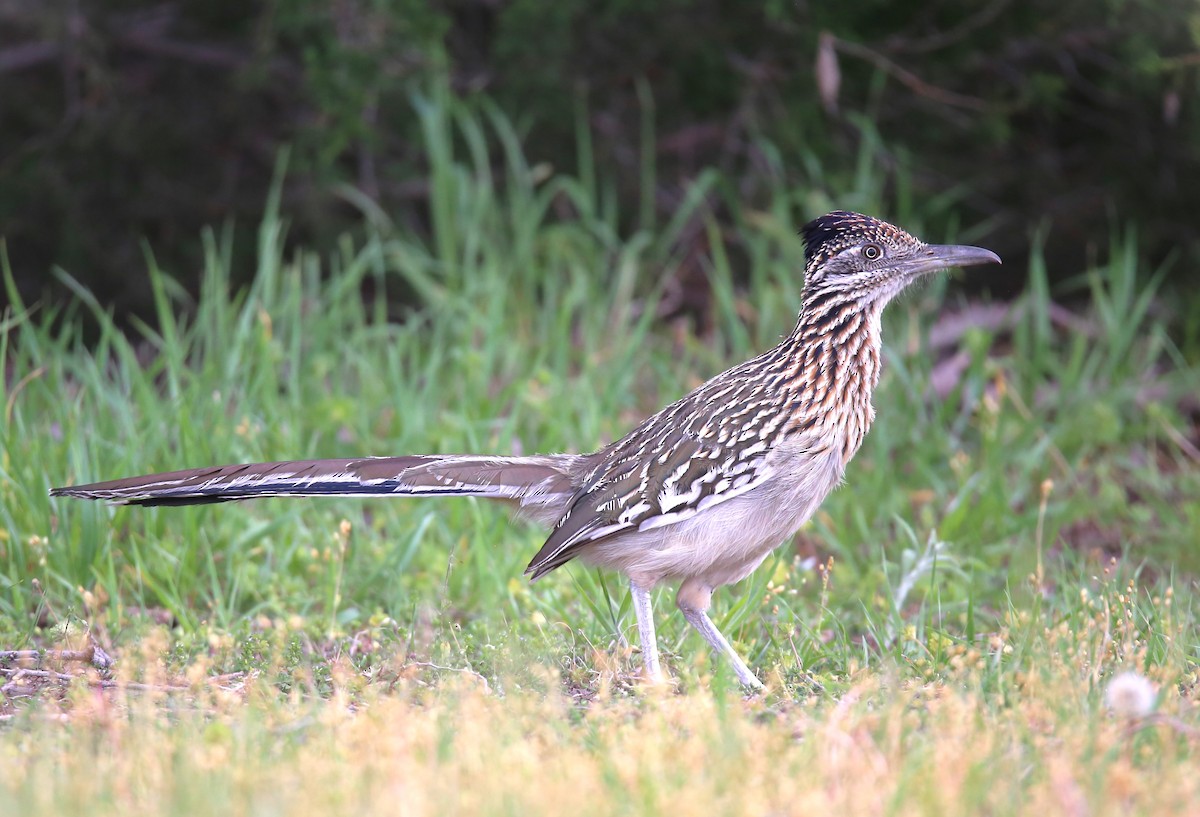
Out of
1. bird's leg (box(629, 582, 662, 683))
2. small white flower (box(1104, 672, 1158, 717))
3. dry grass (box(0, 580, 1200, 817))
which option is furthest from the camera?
bird's leg (box(629, 582, 662, 683))

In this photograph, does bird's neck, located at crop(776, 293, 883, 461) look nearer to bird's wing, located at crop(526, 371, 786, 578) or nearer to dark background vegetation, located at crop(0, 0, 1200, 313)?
bird's wing, located at crop(526, 371, 786, 578)

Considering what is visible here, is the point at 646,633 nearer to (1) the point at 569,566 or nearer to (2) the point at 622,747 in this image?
(1) the point at 569,566

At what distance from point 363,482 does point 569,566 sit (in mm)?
1146

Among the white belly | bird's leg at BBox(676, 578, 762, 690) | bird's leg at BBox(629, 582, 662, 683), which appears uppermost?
the white belly

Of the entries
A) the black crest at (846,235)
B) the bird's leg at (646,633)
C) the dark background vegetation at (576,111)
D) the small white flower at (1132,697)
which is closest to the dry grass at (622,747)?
the small white flower at (1132,697)

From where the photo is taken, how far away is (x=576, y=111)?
9.45 m

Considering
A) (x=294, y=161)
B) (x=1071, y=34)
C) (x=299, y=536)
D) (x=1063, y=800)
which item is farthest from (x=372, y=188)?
(x=1063, y=800)

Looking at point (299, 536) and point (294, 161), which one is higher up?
point (294, 161)

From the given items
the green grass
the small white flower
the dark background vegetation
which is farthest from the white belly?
the dark background vegetation

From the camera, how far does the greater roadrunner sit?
16.9 feet

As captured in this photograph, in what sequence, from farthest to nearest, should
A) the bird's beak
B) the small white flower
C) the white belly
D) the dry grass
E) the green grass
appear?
1. the bird's beak
2. the white belly
3. the small white flower
4. the green grass
5. the dry grass

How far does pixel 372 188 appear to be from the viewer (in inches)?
387

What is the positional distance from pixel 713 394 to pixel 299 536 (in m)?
2.15

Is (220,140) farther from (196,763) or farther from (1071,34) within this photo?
(196,763)
